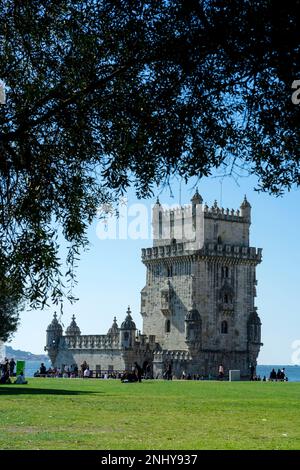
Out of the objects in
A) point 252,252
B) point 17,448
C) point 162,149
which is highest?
point 252,252

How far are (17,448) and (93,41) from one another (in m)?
6.64

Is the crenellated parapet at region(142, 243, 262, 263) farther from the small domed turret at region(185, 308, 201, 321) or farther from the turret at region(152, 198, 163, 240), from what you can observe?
the small domed turret at region(185, 308, 201, 321)

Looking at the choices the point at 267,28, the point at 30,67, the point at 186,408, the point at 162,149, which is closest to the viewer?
the point at 267,28

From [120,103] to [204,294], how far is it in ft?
256

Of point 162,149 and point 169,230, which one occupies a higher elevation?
point 169,230

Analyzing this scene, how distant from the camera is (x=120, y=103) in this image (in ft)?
50.3

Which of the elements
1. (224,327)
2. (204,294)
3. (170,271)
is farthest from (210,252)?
(224,327)

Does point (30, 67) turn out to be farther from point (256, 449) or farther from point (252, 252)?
point (252, 252)

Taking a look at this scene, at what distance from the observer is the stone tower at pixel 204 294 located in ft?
299

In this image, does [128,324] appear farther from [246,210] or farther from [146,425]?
[146,425]

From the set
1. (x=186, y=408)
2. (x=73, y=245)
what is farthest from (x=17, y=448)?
(x=186, y=408)

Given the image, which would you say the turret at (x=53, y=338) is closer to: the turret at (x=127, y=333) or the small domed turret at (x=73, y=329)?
the small domed turret at (x=73, y=329)

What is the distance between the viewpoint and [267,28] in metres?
14.0

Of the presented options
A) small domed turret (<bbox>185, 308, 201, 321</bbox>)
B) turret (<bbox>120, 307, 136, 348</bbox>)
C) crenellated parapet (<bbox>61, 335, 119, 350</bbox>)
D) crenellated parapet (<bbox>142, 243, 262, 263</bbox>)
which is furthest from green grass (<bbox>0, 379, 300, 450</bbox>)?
crenellated parapet (<bbox>61, 335, 119, 350</bbox>)
